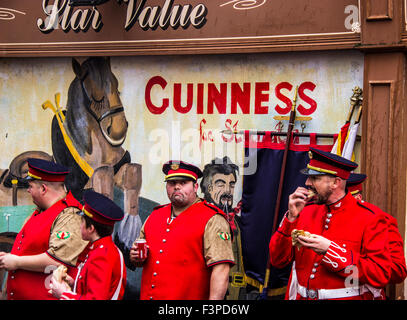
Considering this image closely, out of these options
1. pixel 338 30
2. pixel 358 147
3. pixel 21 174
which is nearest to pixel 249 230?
pixel 358 147

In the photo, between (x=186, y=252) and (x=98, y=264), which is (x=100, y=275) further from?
(x=186, y=252)

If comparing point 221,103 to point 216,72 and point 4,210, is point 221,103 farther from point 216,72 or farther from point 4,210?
point 4,210

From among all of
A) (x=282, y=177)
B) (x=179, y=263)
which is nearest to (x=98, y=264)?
(x=179, y=263)

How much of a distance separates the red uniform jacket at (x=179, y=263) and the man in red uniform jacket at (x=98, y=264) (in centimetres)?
77

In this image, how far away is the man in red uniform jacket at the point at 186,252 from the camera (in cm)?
591

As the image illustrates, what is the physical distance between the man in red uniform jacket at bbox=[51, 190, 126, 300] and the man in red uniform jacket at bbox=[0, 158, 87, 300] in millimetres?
820

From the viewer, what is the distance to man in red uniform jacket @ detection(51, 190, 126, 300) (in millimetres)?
5047

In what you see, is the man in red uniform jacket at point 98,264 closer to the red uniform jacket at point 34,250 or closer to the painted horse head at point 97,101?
the red uniform jacket at point 34,250

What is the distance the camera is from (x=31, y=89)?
877 centimetres

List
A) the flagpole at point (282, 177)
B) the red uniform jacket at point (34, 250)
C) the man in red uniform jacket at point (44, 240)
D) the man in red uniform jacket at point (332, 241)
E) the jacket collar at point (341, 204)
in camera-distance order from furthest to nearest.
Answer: the flagpole at point (282, 177) → the red uniform jacket at point (34, 250) → the man in red uniform jacket at point (44, 240) → the jacket collar at point (341, 204) → the man in red uniform jacket at point (332, 241)

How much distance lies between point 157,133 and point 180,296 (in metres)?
2.72

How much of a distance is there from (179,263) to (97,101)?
10.3 feet

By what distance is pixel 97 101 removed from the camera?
8.45m

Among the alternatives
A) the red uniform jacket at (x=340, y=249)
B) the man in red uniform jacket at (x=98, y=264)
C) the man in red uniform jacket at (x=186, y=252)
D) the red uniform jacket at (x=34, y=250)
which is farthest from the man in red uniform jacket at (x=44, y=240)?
the red uniform jacket at (x=340, y=249)
